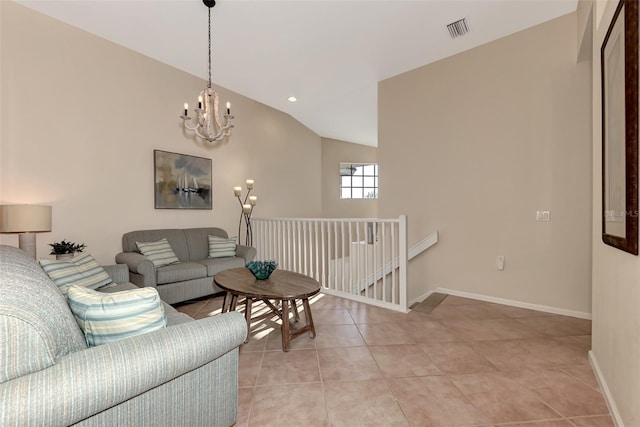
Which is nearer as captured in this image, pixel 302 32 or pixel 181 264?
pixel 302 32

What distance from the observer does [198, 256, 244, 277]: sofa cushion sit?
11.8ft

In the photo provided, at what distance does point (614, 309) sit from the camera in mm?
1585

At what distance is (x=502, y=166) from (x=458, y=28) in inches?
64.6

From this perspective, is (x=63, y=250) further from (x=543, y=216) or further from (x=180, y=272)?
(x=543, y=216)

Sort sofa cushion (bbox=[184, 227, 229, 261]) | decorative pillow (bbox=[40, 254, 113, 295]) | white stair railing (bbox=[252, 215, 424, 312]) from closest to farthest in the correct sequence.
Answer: decorative pillow (bbox=[40, 254, 113, 295]), white stair railing (bbox=[252, 215, 424, 312]), sofa cushion (bbox=[184, 227, 229, 261])

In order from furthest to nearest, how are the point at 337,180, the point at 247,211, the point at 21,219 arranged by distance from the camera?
the point at 337,180, the point at 247,211, the point at 21,219

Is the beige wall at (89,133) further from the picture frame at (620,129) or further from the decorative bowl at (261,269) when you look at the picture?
the picture frame at (620,129)

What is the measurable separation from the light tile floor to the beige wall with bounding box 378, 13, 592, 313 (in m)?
0.63

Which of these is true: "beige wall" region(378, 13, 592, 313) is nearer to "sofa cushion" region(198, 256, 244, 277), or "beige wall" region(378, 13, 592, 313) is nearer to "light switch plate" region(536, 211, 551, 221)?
"light switch plate" region(536, 211, 551, 221)

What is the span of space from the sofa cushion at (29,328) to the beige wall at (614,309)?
2.27 metres

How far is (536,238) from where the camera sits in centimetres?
320

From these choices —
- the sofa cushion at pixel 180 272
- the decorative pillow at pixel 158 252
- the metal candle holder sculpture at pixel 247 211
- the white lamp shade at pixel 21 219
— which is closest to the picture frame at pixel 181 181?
the metal candle holder sculpture at pixel 247 211

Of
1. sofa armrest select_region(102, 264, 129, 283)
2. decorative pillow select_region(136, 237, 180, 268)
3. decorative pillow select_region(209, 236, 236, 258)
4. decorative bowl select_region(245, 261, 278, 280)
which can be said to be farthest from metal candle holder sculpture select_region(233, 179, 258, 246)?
decorative bowl select_region(245, 261, 278, 280)

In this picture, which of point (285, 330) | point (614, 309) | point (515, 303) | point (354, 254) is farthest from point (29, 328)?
point (515, 303)
